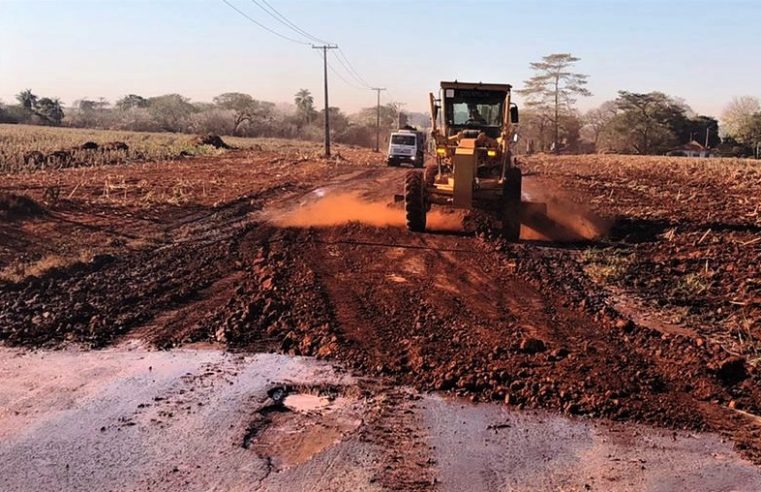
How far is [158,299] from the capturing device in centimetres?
902

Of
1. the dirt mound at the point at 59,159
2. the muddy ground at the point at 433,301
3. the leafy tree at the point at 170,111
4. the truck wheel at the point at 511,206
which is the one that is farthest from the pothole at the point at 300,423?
the leafy tree at the point at 170,111

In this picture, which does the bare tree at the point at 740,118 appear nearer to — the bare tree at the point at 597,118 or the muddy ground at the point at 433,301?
the bare tree at the point at 597,118

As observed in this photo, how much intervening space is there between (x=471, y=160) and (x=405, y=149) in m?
25.1

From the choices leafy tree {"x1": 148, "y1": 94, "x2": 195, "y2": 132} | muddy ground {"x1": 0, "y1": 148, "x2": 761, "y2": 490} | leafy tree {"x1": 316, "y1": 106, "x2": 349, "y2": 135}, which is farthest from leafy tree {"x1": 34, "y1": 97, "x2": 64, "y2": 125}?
muddy ground {"x1": 0, "y1": 148, "x2": 761, "y2": 490}

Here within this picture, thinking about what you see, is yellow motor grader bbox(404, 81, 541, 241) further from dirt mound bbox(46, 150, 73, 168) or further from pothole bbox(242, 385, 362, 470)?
dirt mound bbox(46, 150, 73, 168)

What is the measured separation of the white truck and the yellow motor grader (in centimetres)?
2276

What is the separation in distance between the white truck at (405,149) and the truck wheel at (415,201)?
79.6 ft

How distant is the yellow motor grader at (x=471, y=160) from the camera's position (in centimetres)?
1359

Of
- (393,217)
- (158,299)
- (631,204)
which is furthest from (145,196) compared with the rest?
(631,204)

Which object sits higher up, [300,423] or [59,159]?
[59,159]

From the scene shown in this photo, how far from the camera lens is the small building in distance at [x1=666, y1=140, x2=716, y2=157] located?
2680 inches

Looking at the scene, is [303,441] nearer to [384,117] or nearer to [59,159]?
[59,159]

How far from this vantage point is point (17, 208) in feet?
49.1

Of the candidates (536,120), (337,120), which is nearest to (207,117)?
(337,120)
